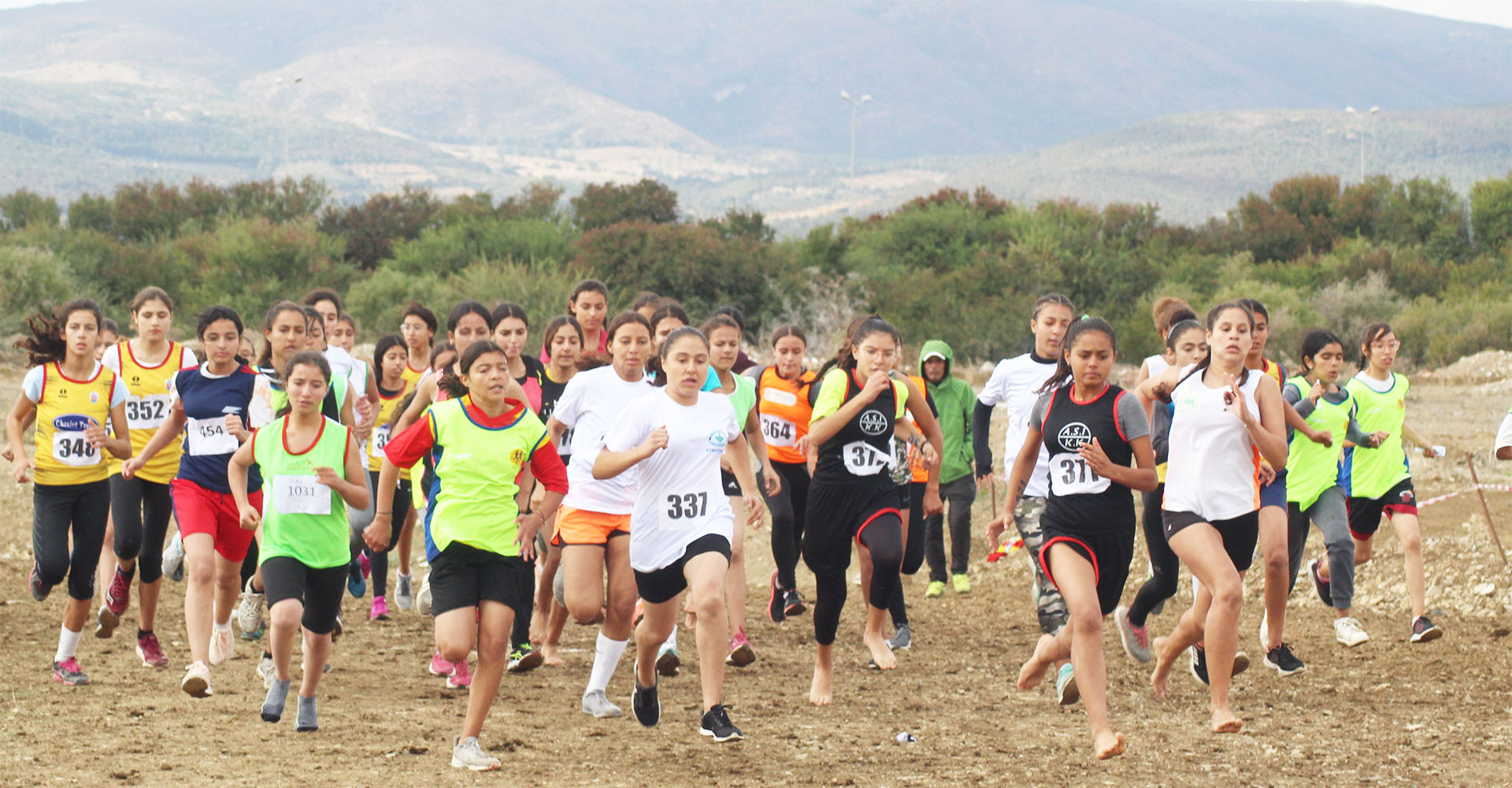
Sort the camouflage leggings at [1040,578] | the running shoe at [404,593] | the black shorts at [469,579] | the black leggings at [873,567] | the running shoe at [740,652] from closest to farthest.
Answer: the black shorts at [469,579], the camouflage leggings at [1040,578], the black leggings at [873,567], the running shoe at [740,652], the running shoe at [404,593]

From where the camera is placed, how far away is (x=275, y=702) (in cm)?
655

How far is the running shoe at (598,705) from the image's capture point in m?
7.04

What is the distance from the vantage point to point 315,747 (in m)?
6.23

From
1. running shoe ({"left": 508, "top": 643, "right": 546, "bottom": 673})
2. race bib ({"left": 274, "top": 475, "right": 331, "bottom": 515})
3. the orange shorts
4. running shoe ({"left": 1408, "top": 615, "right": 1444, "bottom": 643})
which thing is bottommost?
running shoe ({"left": 508, "top": 643, "right": 546, "bottom": 673})

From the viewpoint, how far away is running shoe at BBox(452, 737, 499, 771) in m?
5.86

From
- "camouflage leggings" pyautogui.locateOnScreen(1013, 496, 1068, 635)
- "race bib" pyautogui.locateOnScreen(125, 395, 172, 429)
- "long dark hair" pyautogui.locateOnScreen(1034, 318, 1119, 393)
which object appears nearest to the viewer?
"long dark hair" pyautogui.locateOnScreen(1034, 318, 1119, 393)

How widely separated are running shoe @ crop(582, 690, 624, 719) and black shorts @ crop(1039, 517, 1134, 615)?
214cm

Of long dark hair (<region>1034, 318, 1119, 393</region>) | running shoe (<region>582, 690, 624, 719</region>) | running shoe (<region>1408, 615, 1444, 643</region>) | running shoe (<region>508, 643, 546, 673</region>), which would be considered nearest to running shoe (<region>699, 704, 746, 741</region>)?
running shoe (<region>582, 690, 624, 719</region>)

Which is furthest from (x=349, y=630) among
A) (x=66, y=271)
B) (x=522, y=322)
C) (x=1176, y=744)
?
(x=66, y=271)

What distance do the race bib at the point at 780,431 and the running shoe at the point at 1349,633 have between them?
132 inches

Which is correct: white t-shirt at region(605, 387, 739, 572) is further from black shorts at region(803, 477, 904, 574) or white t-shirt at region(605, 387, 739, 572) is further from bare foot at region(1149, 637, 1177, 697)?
bare foot at region(1149, 637, 1177, 697)

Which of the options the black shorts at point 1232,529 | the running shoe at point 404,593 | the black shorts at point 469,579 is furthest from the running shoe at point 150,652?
the black shorts at point 1232,529

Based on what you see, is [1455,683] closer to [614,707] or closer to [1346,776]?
[1346,776]

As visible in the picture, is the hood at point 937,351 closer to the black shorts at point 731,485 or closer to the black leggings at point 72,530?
the black shorts at point 731,485
